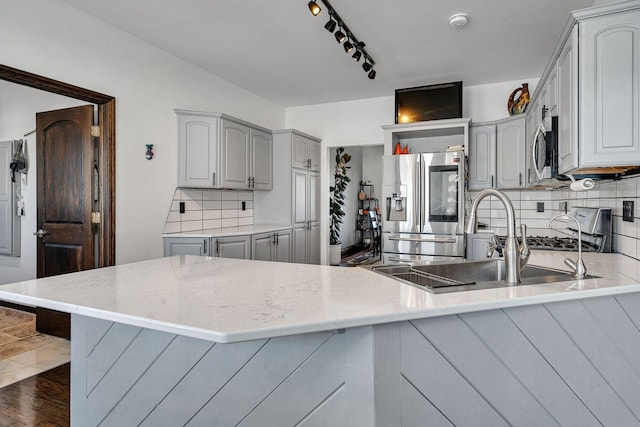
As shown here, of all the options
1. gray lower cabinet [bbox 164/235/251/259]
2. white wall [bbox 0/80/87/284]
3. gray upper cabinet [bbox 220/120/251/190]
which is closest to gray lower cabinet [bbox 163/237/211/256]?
gray lower cabinet [bbox 164/235/251/259]

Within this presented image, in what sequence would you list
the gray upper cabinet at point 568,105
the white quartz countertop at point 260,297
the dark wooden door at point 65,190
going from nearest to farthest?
1. the white quartz countertop at point 260,297
2. the gray upper cabinet at point 568,105
3. the dark wooden door at point 65,190

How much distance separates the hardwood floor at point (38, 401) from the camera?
2125 millimetres

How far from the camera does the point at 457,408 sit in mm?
1212

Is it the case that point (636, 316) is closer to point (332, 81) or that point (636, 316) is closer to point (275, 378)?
point (275, 378)

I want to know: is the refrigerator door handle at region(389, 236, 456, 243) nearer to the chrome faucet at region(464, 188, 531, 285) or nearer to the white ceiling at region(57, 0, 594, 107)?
the white ceiling at region(57, 0, 594, 107)

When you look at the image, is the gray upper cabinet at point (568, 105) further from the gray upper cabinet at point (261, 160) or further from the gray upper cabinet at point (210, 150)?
the gray upper cabinet at point (261, 160)

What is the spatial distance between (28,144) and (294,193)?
3038 millimetres

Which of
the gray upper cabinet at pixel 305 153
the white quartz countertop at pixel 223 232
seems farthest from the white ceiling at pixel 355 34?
the white quartz countertop at pixel 223 232

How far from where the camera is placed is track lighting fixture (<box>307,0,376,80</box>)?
2.54 m

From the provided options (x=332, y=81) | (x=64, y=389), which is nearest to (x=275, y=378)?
(x=64, y=389)

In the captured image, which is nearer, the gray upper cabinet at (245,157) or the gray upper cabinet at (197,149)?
the gray upper cabinet at (197,149)

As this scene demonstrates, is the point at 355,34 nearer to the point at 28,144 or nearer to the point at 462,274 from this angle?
the point at 462,274

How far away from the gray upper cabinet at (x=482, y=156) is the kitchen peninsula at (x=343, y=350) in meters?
2.85

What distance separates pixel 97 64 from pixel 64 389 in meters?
2.39
